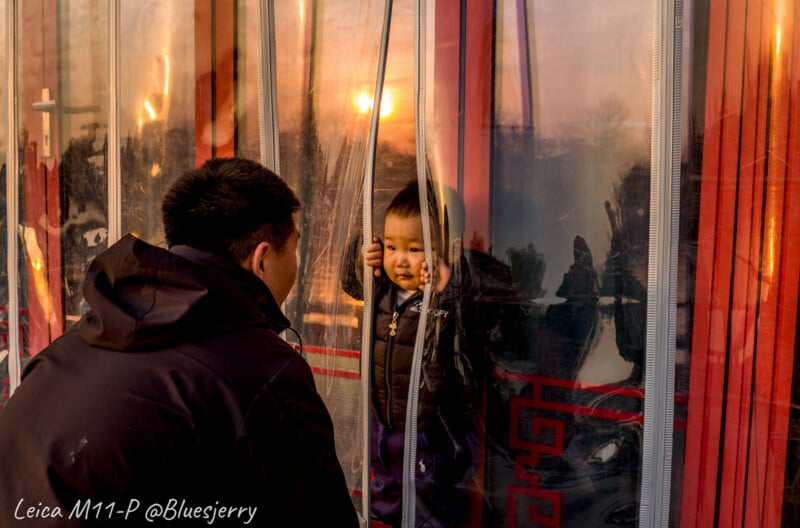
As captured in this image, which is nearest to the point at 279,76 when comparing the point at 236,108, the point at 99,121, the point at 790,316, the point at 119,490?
the point at 236,108

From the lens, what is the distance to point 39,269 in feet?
7.87

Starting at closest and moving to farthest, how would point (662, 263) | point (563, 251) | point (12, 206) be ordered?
point (662, 263), point (563, 251), point (12, 206)

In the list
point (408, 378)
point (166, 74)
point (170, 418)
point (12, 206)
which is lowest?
point (408, 378)

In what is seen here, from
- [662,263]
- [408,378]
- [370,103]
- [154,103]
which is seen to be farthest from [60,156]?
[662,263]

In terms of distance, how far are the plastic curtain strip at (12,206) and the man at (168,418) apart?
5.20ft

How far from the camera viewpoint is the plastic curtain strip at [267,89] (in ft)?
5.84

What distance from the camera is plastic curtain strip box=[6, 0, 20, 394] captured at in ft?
7.84

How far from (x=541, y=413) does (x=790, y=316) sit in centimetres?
51

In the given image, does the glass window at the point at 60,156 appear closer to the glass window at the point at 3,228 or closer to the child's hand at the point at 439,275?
the glass window at the point at 3,228

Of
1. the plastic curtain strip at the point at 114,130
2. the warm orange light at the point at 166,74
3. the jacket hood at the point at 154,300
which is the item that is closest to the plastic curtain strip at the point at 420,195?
the jacket hood at the point at 154,300

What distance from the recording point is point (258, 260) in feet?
3.62

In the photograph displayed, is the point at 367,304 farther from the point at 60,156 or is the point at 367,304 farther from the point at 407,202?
the point at 60,156

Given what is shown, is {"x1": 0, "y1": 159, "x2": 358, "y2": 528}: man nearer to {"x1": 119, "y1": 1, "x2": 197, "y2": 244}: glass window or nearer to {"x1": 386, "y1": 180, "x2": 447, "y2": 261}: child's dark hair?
{"x1": 386, "y1": 180, "x2": 447, "y2": 261}: child's dark hair

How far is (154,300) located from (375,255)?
2.50 feet
